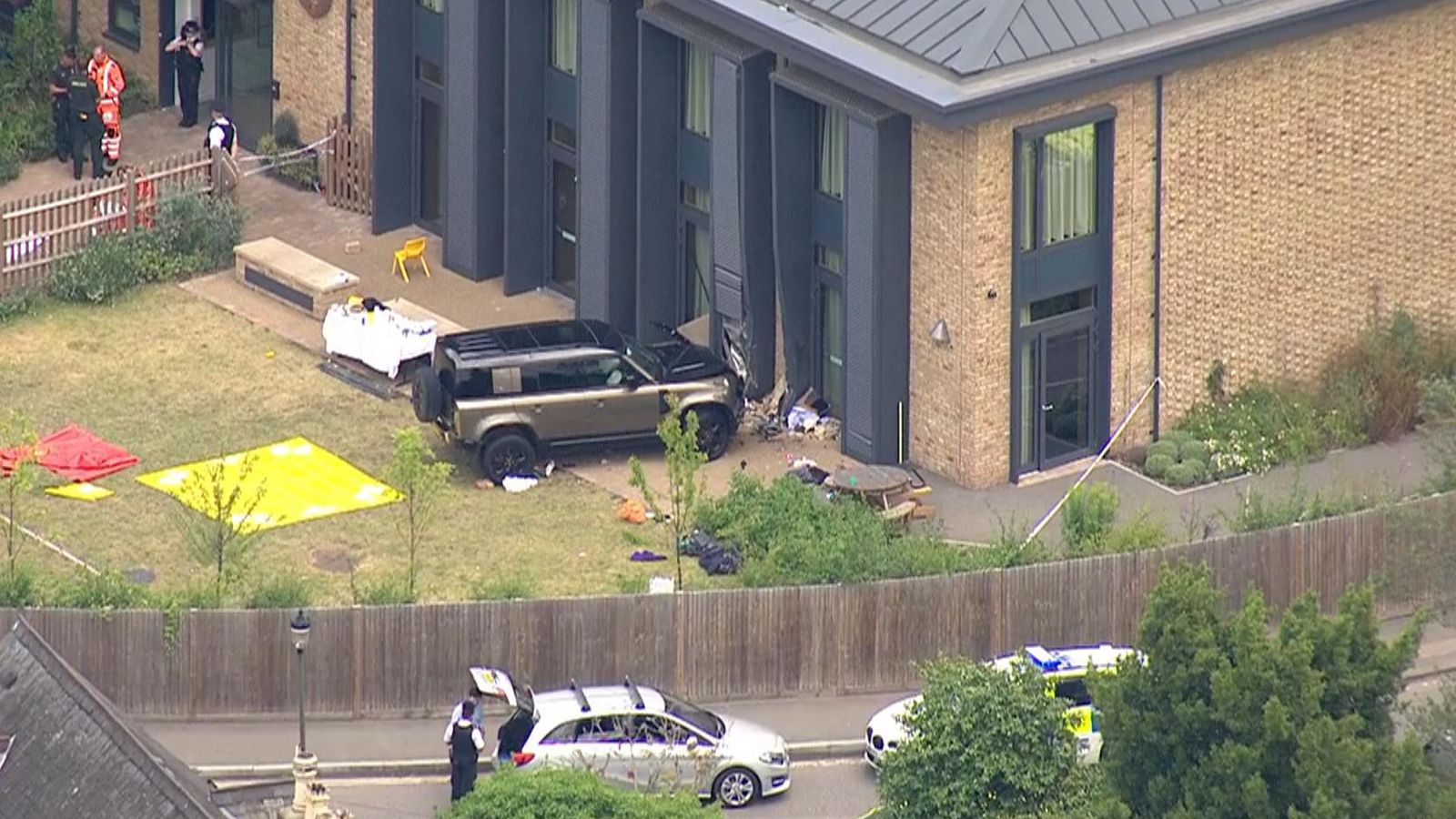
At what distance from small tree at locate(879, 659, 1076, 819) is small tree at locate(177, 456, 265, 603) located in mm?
8789

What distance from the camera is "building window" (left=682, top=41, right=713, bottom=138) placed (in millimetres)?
56688

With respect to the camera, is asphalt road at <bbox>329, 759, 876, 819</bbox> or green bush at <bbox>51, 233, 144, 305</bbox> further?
green bush at <bbox>51, 233, 144, 305</bbox>

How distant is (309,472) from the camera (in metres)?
54.5

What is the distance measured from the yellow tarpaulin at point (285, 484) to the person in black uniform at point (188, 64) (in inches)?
486

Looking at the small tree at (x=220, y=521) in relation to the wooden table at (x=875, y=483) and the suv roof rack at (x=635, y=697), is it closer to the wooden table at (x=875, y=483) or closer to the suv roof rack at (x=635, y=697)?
the suv roof rack at (x=635, y=697)

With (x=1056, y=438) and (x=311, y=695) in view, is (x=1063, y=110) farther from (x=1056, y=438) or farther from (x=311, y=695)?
(x=311, y=695)

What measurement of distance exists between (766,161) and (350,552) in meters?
7.54

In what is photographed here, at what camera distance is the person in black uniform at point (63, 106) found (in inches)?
2549

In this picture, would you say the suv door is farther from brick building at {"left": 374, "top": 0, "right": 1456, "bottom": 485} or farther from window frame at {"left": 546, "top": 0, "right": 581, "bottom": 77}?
window frame at {"left": 546, "top": 0, "right": 581, "bottom": 77}

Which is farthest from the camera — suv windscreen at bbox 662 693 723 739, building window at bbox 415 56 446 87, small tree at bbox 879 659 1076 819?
building window at bbox 415 56 446 87

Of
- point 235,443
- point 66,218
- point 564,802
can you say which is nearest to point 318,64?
point 66,218

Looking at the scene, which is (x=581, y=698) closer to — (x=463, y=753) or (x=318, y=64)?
(x=463, y=753)

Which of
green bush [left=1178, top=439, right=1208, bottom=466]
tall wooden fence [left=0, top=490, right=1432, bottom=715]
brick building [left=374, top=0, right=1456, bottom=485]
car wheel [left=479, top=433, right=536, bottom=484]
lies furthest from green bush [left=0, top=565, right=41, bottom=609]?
green bush [left=1178, top=439, right=1208, bottom=466]

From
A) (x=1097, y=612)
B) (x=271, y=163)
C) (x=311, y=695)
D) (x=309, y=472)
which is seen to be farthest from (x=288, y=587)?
(x=271, y=163)
